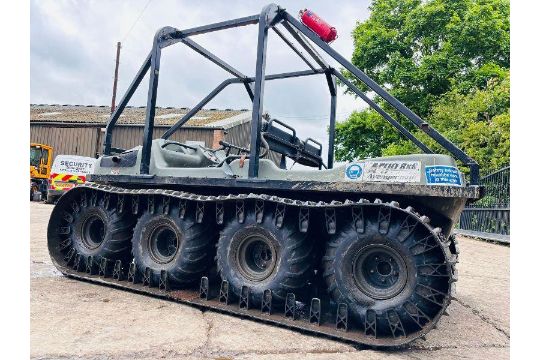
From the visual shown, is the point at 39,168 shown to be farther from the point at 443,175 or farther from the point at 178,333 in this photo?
the point at 443,175

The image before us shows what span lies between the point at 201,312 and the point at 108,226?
1864 millimetres

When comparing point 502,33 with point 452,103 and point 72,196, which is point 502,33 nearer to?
point 452,103

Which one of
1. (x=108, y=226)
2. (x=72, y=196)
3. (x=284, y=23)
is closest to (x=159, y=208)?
(x=108, y=226)

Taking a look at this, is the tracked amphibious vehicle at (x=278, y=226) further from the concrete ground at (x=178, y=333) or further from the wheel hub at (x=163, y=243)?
the concrete ground at (x=178, y=333)

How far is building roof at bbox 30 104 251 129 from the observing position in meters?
24.7

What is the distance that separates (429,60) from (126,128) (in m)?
17.3

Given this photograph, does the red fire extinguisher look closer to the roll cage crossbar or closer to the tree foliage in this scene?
the roll cage crossbar

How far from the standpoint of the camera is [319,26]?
456cm

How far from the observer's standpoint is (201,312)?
427 centimetres

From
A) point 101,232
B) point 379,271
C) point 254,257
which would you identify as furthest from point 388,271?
point 101,232

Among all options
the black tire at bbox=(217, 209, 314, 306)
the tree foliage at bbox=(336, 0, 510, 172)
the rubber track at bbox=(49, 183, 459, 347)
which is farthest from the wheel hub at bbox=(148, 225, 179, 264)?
the tree foliage at bbox=(336, 0, 510, 172)

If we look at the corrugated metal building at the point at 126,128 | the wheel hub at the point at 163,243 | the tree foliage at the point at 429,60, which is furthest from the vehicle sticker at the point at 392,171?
the corrugated metal building at the point at 126,128

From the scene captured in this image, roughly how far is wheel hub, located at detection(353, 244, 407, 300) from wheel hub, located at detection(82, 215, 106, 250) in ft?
11.4

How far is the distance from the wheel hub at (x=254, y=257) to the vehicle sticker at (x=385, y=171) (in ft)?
3.71
